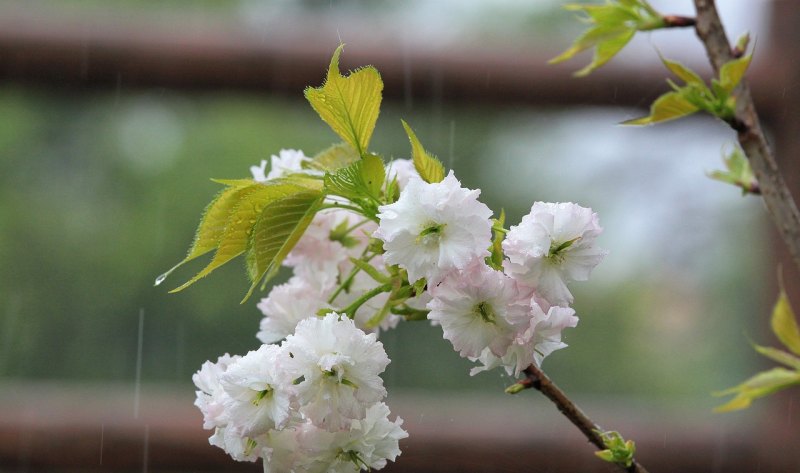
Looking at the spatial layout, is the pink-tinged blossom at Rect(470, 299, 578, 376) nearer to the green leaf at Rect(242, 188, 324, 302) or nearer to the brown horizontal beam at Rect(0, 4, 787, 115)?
the green leaf at Rect(242, 188, 324, 302)

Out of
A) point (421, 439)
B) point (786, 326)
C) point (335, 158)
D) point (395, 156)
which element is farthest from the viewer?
point (395, 156)

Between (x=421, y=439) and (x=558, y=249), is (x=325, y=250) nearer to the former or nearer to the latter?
(x=558, y=249)

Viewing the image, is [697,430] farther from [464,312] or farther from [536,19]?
[536,19]

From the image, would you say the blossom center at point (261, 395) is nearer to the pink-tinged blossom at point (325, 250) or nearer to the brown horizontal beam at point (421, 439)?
the pink-tinged blossom at point (325, 250)

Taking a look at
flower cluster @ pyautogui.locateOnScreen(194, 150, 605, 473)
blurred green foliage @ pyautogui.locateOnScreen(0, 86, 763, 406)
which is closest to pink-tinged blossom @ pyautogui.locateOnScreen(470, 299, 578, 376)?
flower cluster @ pyautogui.locateOnScreen(194, 150, 605, 473)

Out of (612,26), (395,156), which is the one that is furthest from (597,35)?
(395,156)

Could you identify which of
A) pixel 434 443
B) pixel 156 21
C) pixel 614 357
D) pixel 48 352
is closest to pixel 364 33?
pixel 156 21

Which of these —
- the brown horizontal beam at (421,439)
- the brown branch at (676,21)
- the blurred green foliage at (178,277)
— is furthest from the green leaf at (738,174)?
the blurred green foliage at (178,277)
